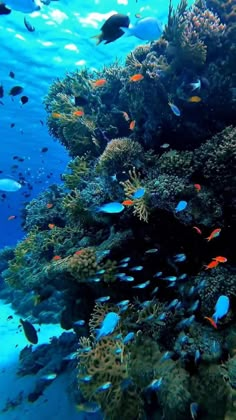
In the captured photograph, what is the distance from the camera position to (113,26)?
4980mm

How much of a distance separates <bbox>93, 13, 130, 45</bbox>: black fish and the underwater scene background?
0.07 feet

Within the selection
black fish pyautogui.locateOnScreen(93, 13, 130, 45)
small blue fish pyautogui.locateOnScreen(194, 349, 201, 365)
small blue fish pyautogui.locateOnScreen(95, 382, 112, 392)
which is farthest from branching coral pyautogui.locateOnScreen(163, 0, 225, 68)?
small blue fish pyautogui.locateOnScreen(95, 382, 112, 392)

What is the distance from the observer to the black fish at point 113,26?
4934 millimetres

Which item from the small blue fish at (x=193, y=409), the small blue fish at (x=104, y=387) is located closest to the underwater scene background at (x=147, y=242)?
the small blue fish at (x=193, y=409)

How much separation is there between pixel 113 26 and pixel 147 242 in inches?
147

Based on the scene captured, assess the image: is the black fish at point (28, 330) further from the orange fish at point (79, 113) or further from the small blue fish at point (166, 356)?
the orange fish at point (79, 113)

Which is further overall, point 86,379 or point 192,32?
point 192,32

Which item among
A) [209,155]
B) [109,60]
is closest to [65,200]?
[209,155]

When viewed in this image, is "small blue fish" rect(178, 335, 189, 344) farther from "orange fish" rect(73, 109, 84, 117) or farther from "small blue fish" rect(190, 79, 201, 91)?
"orange fish" rect(73, 109, 84, 117)

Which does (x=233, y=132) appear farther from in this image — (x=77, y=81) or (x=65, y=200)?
(x=77, y=81)

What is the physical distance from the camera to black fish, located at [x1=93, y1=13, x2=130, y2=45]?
4934mm

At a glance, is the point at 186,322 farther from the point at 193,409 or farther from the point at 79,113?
the point at 79,113

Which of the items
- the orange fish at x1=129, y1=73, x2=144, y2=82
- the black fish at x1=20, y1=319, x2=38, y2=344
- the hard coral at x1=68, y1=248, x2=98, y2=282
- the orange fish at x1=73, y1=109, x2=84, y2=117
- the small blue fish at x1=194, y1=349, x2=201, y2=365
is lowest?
the small blue fish at x1=194, y1=349, x2=201, y2=365

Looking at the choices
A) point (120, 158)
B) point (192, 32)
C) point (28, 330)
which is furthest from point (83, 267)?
point (192, 32)
